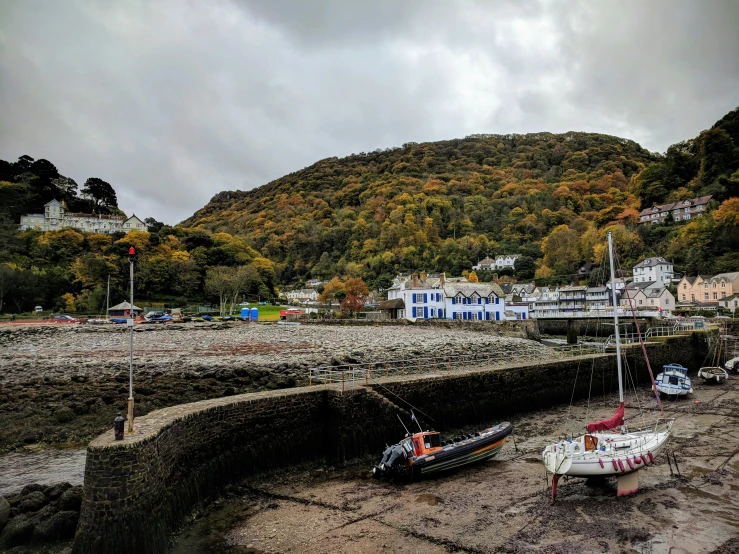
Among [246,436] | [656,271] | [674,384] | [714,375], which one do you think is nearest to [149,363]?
[246,436]

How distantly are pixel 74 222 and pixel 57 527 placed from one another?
347ft

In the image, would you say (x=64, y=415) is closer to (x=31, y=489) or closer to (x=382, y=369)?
(x=31, y=489)

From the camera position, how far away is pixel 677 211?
93375mm

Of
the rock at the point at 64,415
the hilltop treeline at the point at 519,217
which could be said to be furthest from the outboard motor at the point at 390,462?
the hilltop treeline at the point at 519,217

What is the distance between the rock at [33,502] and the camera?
28.1 ft

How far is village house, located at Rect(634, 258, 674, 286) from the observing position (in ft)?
251

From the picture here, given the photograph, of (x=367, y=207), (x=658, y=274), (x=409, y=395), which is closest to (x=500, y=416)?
(x=409, y=395)

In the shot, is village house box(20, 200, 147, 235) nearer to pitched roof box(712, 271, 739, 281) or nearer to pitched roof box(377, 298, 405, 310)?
pitched roof box(377, 298, 405, 310)

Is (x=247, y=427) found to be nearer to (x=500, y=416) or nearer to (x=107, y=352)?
(x=500, y=416)

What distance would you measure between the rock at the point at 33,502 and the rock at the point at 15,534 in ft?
1.72

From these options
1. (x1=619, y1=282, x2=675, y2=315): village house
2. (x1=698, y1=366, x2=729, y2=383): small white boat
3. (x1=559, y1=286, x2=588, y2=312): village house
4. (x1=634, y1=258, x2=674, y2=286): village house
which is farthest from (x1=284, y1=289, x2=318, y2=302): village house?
(x1=698, y1=366, x2=729, y2=383): small white boat

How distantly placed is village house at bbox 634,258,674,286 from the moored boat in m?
77.4

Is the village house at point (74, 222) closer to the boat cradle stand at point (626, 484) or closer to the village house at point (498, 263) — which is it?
the village house at point (498, 263)

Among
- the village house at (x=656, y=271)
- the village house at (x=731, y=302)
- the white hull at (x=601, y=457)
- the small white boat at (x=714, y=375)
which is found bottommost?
the small white boat at (x=714, y=375)
